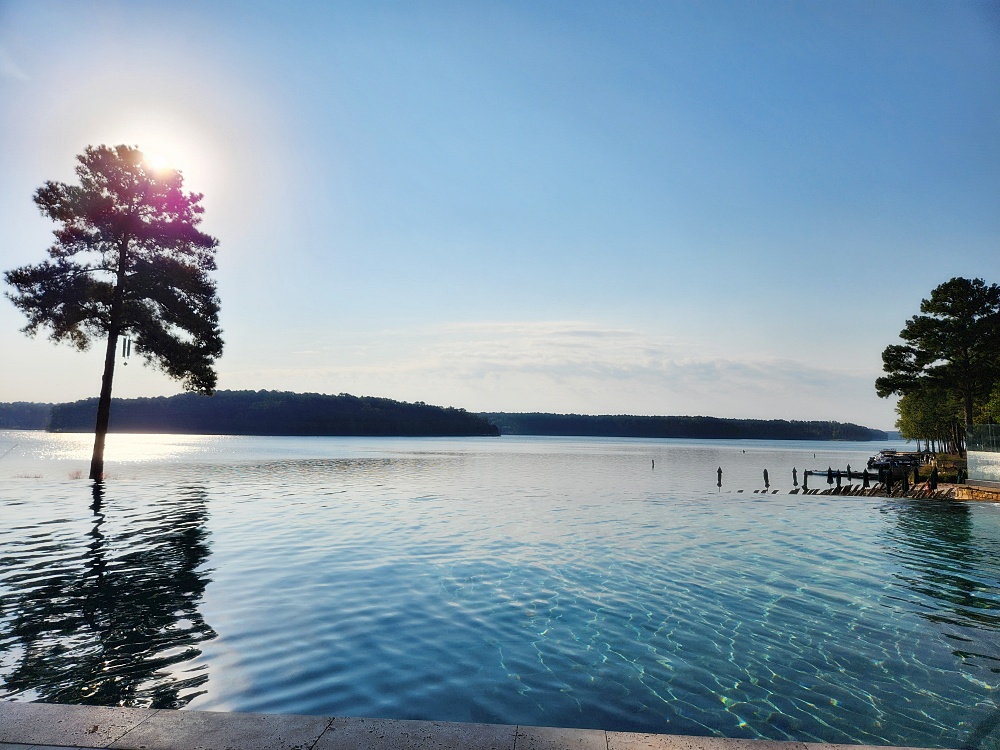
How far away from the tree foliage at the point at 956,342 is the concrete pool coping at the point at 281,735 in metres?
67.1

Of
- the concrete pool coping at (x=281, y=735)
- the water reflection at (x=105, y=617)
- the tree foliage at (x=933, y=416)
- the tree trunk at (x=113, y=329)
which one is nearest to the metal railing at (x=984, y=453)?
the tree foliage at (x=933, y=416)

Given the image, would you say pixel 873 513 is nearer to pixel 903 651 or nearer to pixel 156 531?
pixel 903 651

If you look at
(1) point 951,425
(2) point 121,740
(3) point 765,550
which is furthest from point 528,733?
(1) point 951,425

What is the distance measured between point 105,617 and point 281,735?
27.9 ft

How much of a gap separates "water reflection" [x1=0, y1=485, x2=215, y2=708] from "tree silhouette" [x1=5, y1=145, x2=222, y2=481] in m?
18.0

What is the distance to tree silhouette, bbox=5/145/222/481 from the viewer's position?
3550 centimetres

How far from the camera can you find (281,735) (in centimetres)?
535

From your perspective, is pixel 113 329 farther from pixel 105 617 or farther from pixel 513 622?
pixel 513 622

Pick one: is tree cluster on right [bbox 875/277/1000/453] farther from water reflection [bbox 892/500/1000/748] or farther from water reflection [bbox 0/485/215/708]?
water reflection [bbox 0/485/215/708]

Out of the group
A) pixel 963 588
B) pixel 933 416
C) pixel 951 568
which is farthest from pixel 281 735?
A: pixel 933 416

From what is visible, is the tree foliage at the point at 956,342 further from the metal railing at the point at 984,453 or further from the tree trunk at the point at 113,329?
the tree trunk at the point at 113,329

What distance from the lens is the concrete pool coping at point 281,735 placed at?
17.0 feet

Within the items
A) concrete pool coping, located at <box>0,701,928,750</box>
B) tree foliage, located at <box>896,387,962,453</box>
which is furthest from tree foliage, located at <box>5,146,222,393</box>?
tree foliage, located at <box>896,387,962,453</box>

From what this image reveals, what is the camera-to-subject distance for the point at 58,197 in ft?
119
